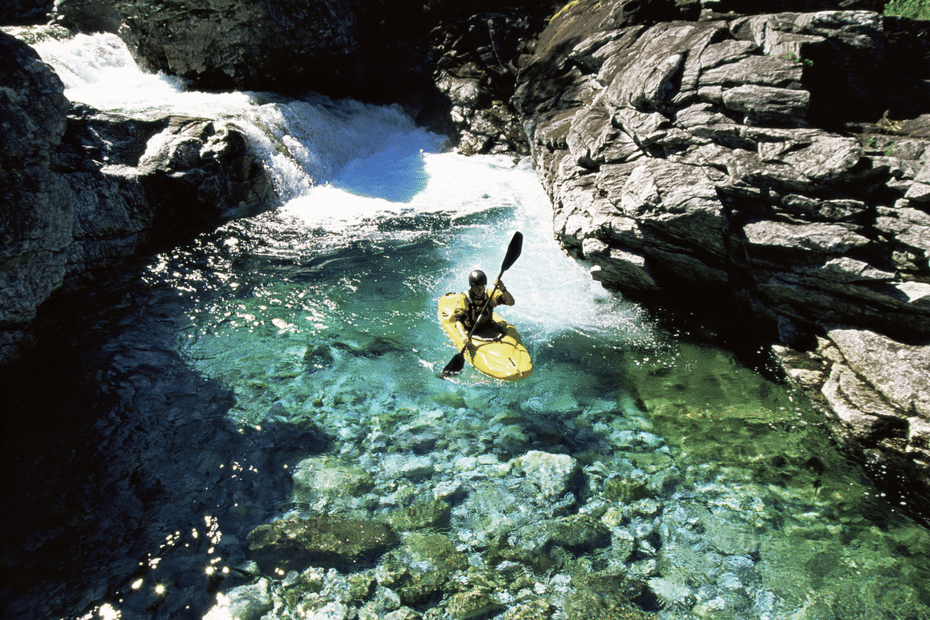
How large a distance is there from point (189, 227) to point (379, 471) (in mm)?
8184

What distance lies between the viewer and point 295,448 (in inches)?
218

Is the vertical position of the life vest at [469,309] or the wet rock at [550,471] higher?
the life vest at [469,309]

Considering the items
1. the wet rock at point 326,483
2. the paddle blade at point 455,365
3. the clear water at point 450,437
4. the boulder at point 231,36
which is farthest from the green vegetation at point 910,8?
the boulder at point 231,36

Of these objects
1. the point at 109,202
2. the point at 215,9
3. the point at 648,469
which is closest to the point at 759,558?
the point at 648,469

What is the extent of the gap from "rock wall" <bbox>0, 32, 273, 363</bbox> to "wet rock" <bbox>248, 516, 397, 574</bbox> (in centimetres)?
454

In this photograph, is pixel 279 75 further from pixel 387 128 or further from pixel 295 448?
pixel 295 448

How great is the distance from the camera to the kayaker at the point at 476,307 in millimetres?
7055

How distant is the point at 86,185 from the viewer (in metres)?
8.49

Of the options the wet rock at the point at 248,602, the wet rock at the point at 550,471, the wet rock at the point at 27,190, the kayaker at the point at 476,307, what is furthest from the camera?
the kayaker at the point at 476,307

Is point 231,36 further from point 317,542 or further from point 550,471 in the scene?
point 550,471

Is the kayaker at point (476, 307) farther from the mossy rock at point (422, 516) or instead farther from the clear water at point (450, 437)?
the mossy rock at point (422, 516)

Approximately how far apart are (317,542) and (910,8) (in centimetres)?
1125

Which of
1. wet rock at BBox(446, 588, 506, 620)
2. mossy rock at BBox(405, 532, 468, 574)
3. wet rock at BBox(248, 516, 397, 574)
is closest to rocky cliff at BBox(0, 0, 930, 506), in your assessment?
wet rock at BBox(248, 516, 397, 574)

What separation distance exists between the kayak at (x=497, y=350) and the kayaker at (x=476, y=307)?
3.0 inches
